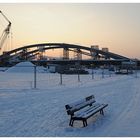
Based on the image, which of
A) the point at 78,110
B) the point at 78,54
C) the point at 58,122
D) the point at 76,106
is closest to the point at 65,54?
the point at 78,54

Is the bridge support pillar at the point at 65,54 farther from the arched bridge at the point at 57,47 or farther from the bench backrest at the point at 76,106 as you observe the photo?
the bench backrest at the point at 76,106

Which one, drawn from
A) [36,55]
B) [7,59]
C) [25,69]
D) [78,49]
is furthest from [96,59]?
[25,69]

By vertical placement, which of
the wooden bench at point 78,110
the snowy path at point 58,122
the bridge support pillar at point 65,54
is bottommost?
the snowy path at point 58,122

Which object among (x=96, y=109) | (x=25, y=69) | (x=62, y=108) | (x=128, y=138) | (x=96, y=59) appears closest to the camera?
(x=128, y=138)

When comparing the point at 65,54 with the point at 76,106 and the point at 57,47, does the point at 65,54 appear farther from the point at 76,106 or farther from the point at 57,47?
the point at 76,106

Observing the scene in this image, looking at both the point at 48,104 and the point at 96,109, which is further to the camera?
the point at 48,104

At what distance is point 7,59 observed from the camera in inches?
5689

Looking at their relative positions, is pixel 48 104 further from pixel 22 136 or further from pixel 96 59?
pixel 96 59

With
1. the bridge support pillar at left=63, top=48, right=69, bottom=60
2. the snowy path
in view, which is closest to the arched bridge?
the bridge support pillar at left=63, top=48, right=69, bottom=60

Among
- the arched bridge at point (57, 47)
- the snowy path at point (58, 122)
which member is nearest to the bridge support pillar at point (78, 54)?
the arched bridge at point (57, 47)

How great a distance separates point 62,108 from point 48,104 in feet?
4.34

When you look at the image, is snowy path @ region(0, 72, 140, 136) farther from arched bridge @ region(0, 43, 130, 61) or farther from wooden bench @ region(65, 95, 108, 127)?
arched bridge @ region(0, 43, 130, 61)

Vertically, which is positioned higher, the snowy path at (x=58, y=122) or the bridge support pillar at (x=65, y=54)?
the bridge support pillar at (x=65, y=54)

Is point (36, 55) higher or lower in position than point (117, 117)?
higher
